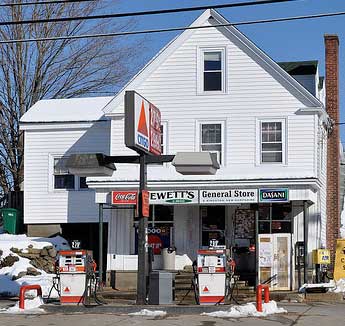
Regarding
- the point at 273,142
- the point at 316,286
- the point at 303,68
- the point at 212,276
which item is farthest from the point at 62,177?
the point at 212,276

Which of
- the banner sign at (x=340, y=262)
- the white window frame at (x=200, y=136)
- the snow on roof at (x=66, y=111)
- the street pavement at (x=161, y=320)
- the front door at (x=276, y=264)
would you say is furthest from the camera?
the snow on roof at (x=66, y=111)

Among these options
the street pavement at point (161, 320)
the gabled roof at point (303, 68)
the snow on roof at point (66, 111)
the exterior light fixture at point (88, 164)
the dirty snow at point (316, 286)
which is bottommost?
the street pavement at point (161, 320)

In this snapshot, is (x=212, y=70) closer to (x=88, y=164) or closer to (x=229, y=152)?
(x=229, y=152)

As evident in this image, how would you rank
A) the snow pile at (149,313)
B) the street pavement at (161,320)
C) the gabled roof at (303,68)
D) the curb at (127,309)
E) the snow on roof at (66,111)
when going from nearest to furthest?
the street pavement at (161,320) → the snow pile at (149,313) → the curb at (127,309) → the snow on roof at (66,111) → the gabled roof at (303,68)

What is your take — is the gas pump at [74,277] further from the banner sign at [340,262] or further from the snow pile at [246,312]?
the banner sign at [340,262]

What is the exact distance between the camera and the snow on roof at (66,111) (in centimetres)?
3177

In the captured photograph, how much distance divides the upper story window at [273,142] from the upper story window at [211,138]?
1.47m

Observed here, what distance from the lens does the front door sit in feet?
90.6

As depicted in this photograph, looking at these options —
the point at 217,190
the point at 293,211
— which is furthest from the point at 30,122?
the point at 293,211

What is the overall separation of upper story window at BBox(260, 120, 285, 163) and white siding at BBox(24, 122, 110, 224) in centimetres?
646

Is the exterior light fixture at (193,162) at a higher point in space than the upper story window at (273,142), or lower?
lower

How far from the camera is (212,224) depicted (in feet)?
94.2

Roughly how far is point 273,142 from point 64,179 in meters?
8.78

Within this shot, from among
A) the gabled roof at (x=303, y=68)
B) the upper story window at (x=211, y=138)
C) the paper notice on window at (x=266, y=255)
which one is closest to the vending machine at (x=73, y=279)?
the paper notice on window at (x=266, y=255)
